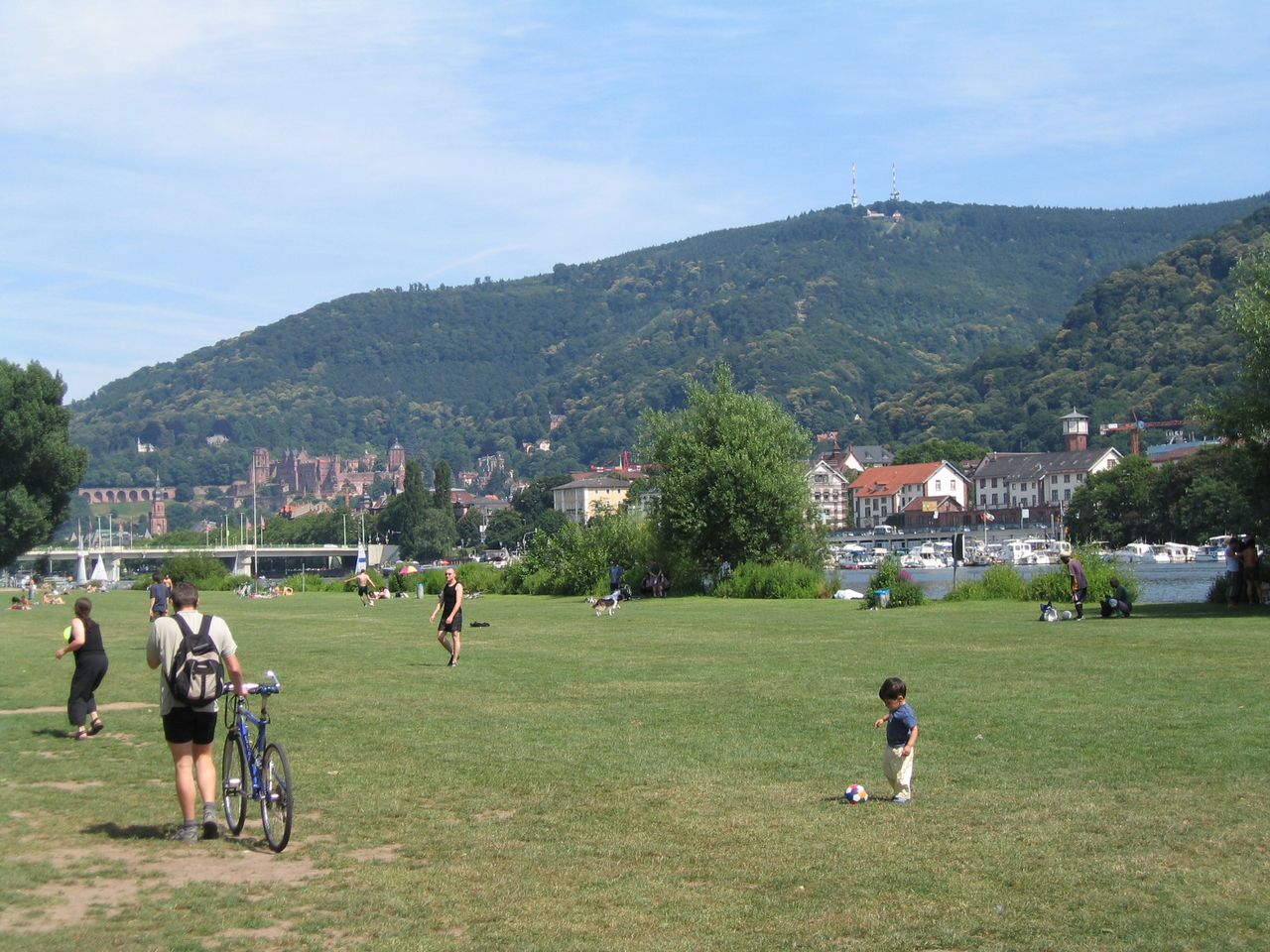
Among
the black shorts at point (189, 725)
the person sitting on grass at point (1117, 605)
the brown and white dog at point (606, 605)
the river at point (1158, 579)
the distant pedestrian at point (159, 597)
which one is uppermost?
the distant pedestrian at point (159, 597)

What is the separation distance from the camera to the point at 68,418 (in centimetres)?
8162

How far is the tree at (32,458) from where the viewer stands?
76062 mm

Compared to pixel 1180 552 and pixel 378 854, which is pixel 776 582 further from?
pixel 1180 552

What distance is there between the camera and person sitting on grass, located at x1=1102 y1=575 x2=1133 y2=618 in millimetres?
31984

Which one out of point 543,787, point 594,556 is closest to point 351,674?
point 543,787

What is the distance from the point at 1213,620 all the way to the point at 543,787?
20.9 m

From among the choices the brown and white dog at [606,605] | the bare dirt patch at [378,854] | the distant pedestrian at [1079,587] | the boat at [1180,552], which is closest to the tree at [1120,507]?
the boat at [1180,552]

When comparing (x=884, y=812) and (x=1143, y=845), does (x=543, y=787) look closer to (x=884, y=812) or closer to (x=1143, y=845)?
(x=884, y=812)

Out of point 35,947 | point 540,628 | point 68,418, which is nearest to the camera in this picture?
point 35,947

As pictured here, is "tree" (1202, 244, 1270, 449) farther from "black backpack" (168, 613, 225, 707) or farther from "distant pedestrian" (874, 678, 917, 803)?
"black backpack" (168, 613, 225, 707)

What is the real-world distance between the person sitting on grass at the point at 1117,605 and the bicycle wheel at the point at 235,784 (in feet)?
80.2

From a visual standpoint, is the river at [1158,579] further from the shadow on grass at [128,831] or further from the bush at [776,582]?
the shadow on grass at [128,831]

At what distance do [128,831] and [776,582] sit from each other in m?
40.3

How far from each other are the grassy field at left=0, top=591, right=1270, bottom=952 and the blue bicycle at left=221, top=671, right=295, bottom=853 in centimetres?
27
